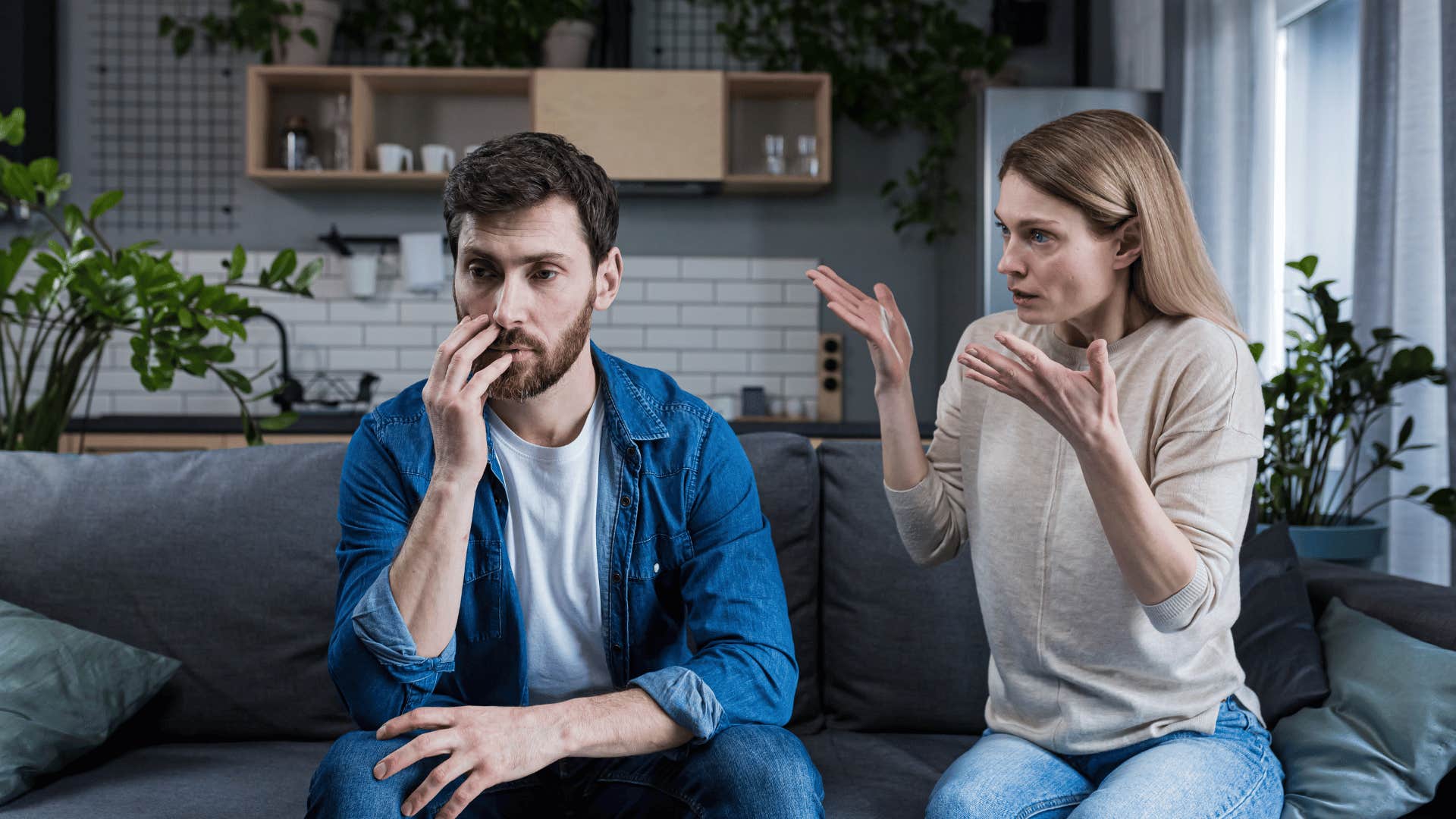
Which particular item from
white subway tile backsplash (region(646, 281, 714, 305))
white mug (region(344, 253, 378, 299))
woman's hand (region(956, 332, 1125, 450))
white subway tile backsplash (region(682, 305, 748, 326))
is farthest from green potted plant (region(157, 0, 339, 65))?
woman's hand (region(956, 332, 1125, 450))

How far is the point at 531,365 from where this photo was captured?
53.9 inches

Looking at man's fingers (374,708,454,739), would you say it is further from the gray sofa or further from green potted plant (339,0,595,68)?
green potted plant (339,0,595,68)

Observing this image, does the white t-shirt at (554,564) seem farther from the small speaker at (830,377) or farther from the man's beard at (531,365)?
the small speaker at (830,377)

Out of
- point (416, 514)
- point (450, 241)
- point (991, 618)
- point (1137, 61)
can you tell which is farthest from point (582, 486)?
point (1137, 61)

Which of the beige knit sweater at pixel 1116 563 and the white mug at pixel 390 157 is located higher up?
the white mug at pixel 390 157

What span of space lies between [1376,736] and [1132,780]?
38cm

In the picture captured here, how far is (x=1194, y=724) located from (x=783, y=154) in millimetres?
3324

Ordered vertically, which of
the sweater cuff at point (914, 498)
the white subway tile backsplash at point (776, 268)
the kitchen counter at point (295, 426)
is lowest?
the kitchen counter at point (295, 426)

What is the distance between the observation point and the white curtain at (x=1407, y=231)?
7.86 ft

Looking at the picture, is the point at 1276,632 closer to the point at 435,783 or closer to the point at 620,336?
the point at 435,783

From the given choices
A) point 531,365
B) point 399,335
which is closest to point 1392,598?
point 531,365

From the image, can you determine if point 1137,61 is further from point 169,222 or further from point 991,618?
point 169,222

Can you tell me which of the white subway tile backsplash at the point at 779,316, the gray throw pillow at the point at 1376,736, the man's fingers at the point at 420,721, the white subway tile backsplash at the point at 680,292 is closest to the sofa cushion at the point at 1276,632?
the gray throw pillow at the point at 1376,736

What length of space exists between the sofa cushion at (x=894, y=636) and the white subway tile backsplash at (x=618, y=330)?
8.78 feet
